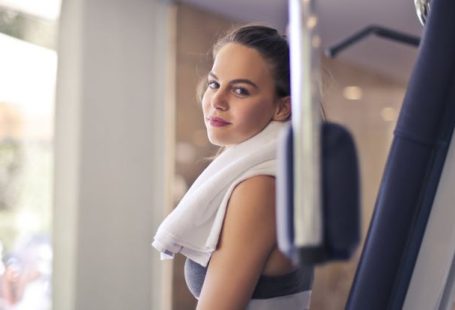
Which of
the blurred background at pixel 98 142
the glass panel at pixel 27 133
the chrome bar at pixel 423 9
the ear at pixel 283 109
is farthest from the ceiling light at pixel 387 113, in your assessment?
the ear at pixel 283 109

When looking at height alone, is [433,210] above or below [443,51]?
below

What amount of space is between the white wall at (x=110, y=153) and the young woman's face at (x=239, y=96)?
0.48m

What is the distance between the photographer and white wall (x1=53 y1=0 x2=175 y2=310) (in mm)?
1424

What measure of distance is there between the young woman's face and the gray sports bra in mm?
151

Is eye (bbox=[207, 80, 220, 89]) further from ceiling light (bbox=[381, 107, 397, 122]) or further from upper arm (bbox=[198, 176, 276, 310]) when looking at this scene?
ceiling light (bbox=[381, 107, 397, 122])

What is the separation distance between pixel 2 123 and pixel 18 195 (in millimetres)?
272

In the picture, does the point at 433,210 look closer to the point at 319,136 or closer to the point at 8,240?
the point at 319,136

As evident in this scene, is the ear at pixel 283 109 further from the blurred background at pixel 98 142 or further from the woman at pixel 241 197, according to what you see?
the blurred background at pixel 98 142

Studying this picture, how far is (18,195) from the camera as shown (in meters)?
1.90

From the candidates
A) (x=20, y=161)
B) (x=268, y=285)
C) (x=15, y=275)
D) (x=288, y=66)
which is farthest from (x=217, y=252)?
(x=20, y=161)

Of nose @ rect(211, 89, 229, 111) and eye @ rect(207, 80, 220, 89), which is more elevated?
eye @ rect(207, 80, 220, 89)

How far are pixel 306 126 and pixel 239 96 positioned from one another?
253mm

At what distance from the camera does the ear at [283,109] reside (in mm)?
694

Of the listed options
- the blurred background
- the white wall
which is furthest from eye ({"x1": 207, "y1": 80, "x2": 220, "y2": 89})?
the white wall
